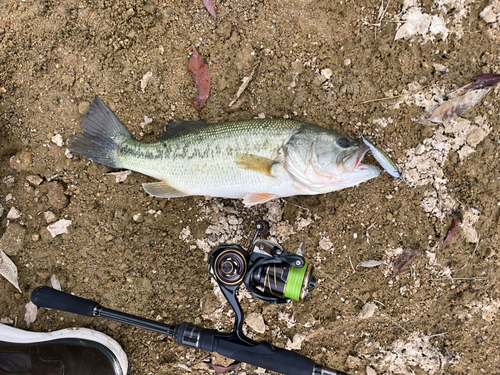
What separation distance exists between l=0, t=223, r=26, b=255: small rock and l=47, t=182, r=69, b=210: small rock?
0.43 m

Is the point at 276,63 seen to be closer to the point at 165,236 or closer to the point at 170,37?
the point at 170,37

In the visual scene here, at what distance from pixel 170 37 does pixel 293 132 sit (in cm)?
168

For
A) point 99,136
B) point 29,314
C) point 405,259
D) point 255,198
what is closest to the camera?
point 255,198

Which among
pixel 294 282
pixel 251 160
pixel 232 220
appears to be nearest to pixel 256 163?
pixel 251 160

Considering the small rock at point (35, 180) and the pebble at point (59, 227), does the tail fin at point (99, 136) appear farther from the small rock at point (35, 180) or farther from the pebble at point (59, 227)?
the pebble at point (59, 227)

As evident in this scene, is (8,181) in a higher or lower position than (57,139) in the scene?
lower

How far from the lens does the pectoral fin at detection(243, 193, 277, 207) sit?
294 cm

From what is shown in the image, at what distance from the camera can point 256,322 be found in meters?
3.38

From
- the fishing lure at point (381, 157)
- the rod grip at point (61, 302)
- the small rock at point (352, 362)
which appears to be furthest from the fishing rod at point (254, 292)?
the fishing lure at point (381, 157)

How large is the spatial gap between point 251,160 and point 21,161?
2417 mm

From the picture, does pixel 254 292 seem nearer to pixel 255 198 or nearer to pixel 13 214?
pixel 255 198

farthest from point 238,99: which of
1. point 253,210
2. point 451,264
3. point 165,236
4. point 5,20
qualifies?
point 451,264

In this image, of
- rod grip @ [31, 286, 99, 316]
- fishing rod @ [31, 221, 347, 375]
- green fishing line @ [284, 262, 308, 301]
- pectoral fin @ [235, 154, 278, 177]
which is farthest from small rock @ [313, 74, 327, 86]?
rod grip @ [31, 286, 99, 316]

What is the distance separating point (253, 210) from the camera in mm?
3377
